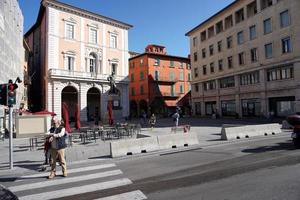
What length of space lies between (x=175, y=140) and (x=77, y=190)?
743 centimetres

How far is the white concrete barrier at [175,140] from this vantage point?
1267 centimetres

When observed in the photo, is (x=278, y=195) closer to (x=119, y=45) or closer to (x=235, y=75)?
(x=235, y=75)

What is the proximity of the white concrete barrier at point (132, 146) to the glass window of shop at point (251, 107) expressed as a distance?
24.6 metres

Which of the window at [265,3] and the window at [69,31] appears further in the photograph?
the window at [69,31]

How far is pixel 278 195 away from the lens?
520 centimetres

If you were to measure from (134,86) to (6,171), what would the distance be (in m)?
47.4

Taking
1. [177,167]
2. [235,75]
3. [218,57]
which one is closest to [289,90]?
[235,75]

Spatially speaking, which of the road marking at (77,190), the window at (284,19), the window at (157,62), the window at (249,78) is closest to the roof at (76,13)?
the window at (157,62)

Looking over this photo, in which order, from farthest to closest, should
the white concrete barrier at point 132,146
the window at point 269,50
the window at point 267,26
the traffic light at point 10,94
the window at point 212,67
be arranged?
the window at point 212,67 < the window at point 267,26 < the window at point 269,50 < the white concrete barrier at point 132,146 < the traffic light at point 10,94

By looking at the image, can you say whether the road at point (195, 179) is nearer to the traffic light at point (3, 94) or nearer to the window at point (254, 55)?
the traffic light at point (3, 94)

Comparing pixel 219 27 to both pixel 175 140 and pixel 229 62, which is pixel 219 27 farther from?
pixel 175 140

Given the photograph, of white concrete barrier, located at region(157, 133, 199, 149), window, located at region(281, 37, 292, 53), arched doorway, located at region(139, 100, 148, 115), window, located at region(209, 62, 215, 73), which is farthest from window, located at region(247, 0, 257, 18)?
white concrete barrier, located at region(157, 133, 199, 149)

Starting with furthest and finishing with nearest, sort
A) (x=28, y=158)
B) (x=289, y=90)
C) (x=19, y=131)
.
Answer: (x=289, y=90), (x=19, y=131), (x=28, y=158)

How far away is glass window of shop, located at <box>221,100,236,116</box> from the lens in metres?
37.6
